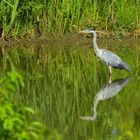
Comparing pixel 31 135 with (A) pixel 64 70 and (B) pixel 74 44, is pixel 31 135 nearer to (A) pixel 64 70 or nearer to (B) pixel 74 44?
(A) pixel 64 70

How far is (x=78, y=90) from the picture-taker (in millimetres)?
8859

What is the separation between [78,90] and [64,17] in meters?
5.29

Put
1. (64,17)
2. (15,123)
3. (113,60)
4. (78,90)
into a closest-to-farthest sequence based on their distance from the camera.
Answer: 1. (15,123)
2. (78,90)
3. (113,60)
4. (64,17)

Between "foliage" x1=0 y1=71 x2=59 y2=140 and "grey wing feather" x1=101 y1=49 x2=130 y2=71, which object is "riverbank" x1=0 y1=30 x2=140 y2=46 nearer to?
"grey wing feather" x1=101 y1=49 x2=130 y2=71

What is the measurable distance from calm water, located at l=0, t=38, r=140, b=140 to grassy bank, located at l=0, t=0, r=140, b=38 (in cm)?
44

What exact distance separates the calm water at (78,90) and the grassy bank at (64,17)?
1.43 feet

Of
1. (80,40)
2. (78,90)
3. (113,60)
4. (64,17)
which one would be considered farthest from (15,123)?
(80,40)

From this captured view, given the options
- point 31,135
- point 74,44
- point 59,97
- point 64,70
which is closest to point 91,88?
point 59,97

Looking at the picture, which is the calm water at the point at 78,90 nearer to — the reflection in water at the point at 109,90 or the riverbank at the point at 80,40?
the reflection in water at the point at 109,90

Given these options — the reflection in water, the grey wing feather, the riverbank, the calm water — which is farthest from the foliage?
the riverbank

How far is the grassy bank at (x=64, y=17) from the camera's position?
1370cm

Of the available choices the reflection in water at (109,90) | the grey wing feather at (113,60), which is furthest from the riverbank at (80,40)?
A: the reflection in water at (109,90)

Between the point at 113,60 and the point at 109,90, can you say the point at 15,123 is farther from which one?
the point at 113,60

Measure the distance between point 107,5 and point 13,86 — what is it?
440 inches
